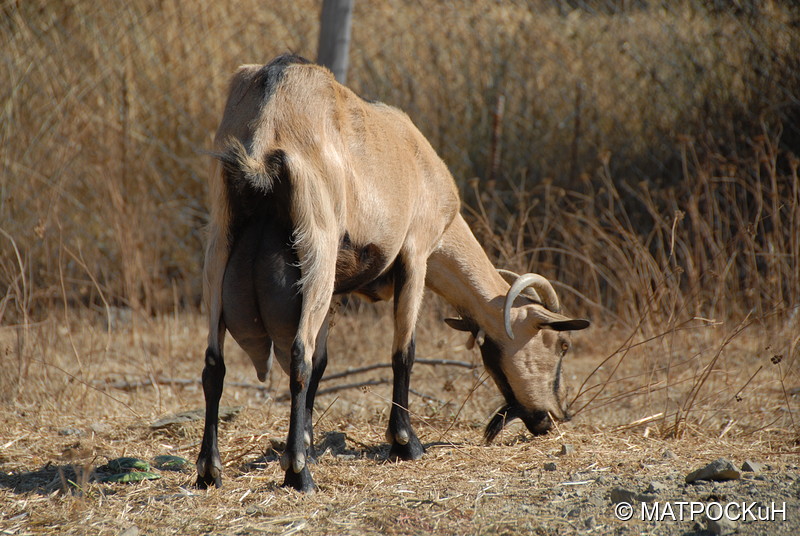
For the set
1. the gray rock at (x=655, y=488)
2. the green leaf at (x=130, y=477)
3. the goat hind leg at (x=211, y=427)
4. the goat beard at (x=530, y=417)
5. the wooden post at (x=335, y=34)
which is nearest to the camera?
the gray rock at (x=655, y=488)

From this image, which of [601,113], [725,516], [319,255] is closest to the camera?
[725,516]

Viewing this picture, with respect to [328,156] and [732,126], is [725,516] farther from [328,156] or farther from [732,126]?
[732,126]

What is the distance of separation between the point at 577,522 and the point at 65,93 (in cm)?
608

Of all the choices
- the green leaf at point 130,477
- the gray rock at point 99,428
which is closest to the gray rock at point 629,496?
the green leaf at point 130,477

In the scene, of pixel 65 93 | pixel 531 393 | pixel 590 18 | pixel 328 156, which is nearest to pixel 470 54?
pixel 590 18

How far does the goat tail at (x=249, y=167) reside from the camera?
3.24m

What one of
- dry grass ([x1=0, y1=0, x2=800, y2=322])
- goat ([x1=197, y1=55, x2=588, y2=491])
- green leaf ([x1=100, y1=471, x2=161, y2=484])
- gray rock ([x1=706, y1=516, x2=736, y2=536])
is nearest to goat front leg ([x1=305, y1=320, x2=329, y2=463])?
goat ([x1=197, y1=55, x2=588, y2=491])

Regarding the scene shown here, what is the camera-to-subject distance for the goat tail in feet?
10.6

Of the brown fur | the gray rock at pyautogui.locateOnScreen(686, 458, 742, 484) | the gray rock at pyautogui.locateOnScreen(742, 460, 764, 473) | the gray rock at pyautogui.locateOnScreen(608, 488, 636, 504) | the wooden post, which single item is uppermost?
the wooden post

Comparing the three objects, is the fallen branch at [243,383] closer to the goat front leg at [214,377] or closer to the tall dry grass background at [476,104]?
the tall dry grass background at [476,104]

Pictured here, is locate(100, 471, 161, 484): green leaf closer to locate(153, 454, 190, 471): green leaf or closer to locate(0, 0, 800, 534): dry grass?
locate(0, 0, 800, 534): dry grass

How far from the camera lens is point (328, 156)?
3.58m

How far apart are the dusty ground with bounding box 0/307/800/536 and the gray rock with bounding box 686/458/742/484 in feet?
0.15

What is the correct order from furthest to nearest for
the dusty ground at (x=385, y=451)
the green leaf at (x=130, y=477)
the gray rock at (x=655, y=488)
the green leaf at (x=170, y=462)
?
the green leaf at (x=170, y=462) < the green leaf at (x=130, y=477) < the gray rock at (x=655, y=488) < the dusty ground at (x=385, y=451)
